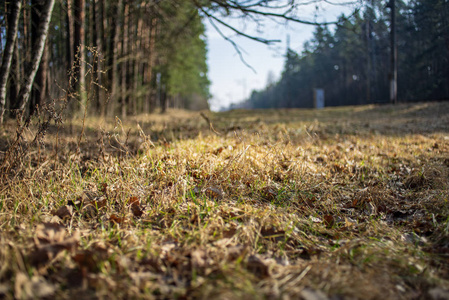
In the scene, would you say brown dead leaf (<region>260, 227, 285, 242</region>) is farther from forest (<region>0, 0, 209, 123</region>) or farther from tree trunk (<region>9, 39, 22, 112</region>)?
tree trunk (<region>9, 39, 22, 112</region>)

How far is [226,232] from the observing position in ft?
5.94

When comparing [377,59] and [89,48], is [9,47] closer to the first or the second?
[89,48]

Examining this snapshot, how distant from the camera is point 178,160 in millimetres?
3062

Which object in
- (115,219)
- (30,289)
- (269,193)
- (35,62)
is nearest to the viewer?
(30,289)

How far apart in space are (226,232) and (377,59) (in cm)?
3605

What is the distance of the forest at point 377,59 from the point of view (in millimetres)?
11712

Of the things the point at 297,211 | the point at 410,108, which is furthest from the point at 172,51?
the point at 297,211

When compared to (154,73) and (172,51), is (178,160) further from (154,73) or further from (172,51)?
(154,73)

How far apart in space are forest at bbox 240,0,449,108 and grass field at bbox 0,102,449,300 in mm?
2814

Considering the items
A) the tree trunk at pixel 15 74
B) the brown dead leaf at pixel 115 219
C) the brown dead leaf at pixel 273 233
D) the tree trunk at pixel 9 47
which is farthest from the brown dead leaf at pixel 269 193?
the tree trunk at pixel 15 74

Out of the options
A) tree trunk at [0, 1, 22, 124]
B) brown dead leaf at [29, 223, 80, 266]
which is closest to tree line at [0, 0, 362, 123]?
tree trunk at [0, 1, 22, 124]

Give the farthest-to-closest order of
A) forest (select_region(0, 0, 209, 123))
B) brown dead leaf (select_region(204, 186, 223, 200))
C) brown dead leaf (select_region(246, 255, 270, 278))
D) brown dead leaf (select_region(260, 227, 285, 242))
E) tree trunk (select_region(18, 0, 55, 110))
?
1. forest (select_region(0, 0, 209, 123))
2. tree trunk (select_region(18, 0, 55, 110))
3. brown dead leaf (select_region(204, 186, 223, 200))
4. brown dead leaf (select_region(260, 227, 285, 242))
5. brown dead leaf (select_region(246, 255, 270, 278))

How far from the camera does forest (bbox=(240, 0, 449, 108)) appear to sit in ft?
38.4

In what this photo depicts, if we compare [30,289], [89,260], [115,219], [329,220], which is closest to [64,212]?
[115,219]
